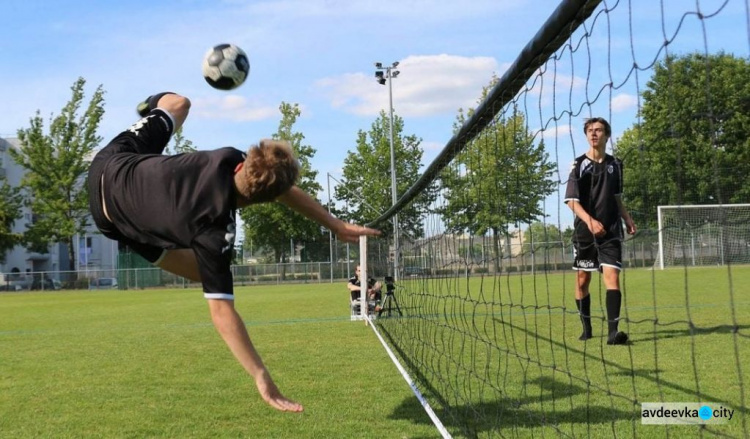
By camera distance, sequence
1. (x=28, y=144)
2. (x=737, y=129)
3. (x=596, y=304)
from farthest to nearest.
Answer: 1. (x=28, y=144)
2. (x=596, y=304)
3. (x=737, y=129)

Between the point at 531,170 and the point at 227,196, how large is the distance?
1.86 metres

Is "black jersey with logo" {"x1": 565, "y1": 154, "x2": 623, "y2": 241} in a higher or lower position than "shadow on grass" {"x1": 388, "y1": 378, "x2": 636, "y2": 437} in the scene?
higher

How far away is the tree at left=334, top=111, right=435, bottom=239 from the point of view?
146ft

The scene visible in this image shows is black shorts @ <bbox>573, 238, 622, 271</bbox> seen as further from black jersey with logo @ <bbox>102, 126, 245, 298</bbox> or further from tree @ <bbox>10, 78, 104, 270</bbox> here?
tree @ <bbox>10, 78, 104, 270</bbox>

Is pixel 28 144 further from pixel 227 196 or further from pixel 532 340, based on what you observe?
pixel 227 196

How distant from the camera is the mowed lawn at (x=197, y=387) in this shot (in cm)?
463

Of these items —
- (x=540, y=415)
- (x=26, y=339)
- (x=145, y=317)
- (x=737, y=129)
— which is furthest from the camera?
(x=145, y=317)

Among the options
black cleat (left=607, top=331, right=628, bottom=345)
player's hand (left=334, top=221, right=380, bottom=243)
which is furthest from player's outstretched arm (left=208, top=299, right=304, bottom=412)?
black cleat (left=607, top=331, right=628, bottom=345)

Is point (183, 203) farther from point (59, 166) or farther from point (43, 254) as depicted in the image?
point (43, 254)

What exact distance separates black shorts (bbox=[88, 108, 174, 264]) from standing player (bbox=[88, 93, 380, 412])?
0.01 metres

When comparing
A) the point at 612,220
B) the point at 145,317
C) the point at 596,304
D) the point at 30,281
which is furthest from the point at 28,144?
the point at 612,220

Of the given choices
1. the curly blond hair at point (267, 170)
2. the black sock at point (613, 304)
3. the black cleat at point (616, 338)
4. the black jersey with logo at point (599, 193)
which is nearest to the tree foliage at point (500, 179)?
the black jersey with logo at point (599, 193)

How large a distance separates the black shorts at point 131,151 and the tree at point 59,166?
42456 millimetres

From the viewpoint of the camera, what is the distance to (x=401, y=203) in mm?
8023
